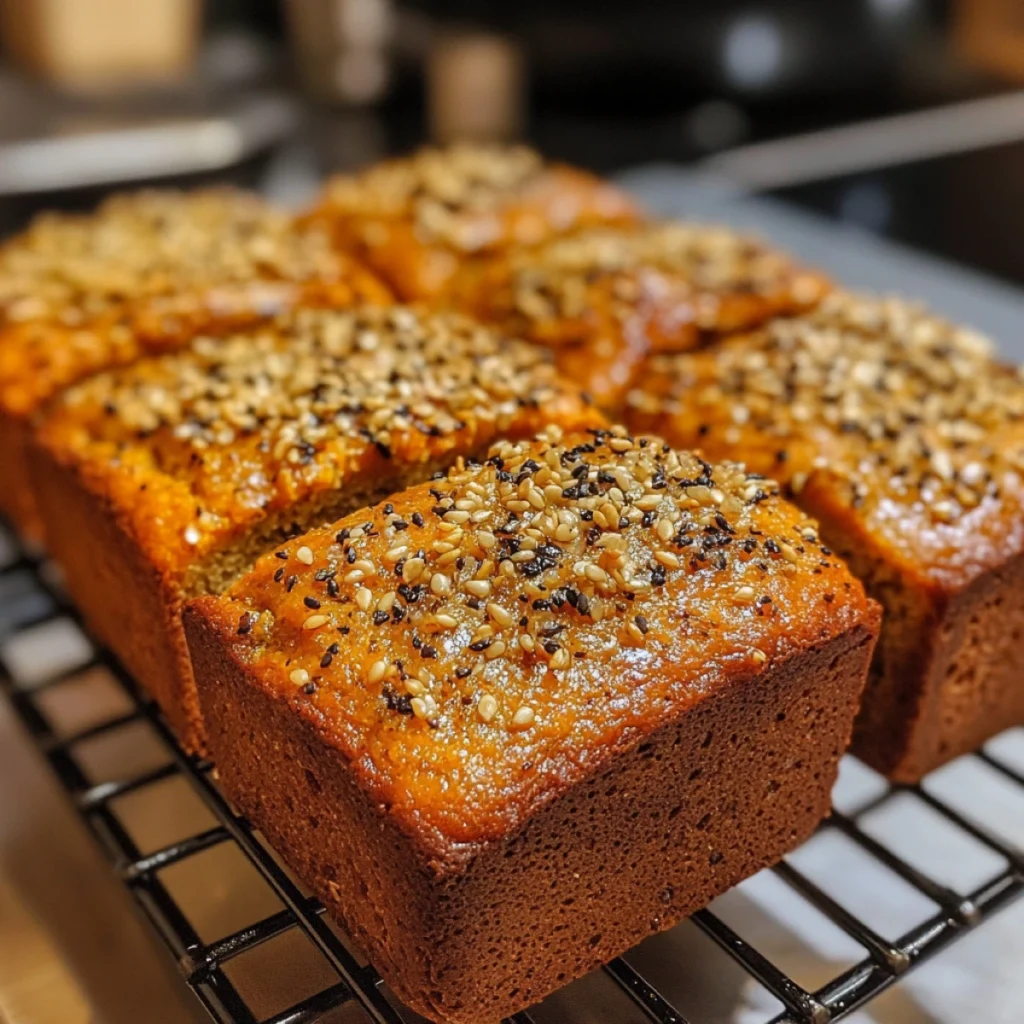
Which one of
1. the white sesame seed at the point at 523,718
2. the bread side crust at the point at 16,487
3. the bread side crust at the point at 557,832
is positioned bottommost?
the bread side crust at the point at 16,487

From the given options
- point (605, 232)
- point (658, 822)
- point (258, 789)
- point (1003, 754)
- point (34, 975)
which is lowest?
point (34, 975)

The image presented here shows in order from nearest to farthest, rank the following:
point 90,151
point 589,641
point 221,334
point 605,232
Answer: point 589,641 < point 221,334 < point 605,232 < point 90,151

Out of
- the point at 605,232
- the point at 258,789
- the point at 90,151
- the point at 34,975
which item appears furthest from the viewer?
the point at 90,151

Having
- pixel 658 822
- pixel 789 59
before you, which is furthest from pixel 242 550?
pixel 789 59

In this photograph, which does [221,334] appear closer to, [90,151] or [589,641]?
[589,641]

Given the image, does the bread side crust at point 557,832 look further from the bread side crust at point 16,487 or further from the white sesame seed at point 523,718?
the bread side crust at point 16,487

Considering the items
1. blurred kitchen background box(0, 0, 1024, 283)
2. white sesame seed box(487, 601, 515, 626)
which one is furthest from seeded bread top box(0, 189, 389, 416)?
blurred kitchen background box(0, 0, 1024, 283)

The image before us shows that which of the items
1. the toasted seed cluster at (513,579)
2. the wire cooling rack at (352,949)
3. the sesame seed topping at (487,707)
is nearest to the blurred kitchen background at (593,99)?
the wire cooling rack at (352,949)
